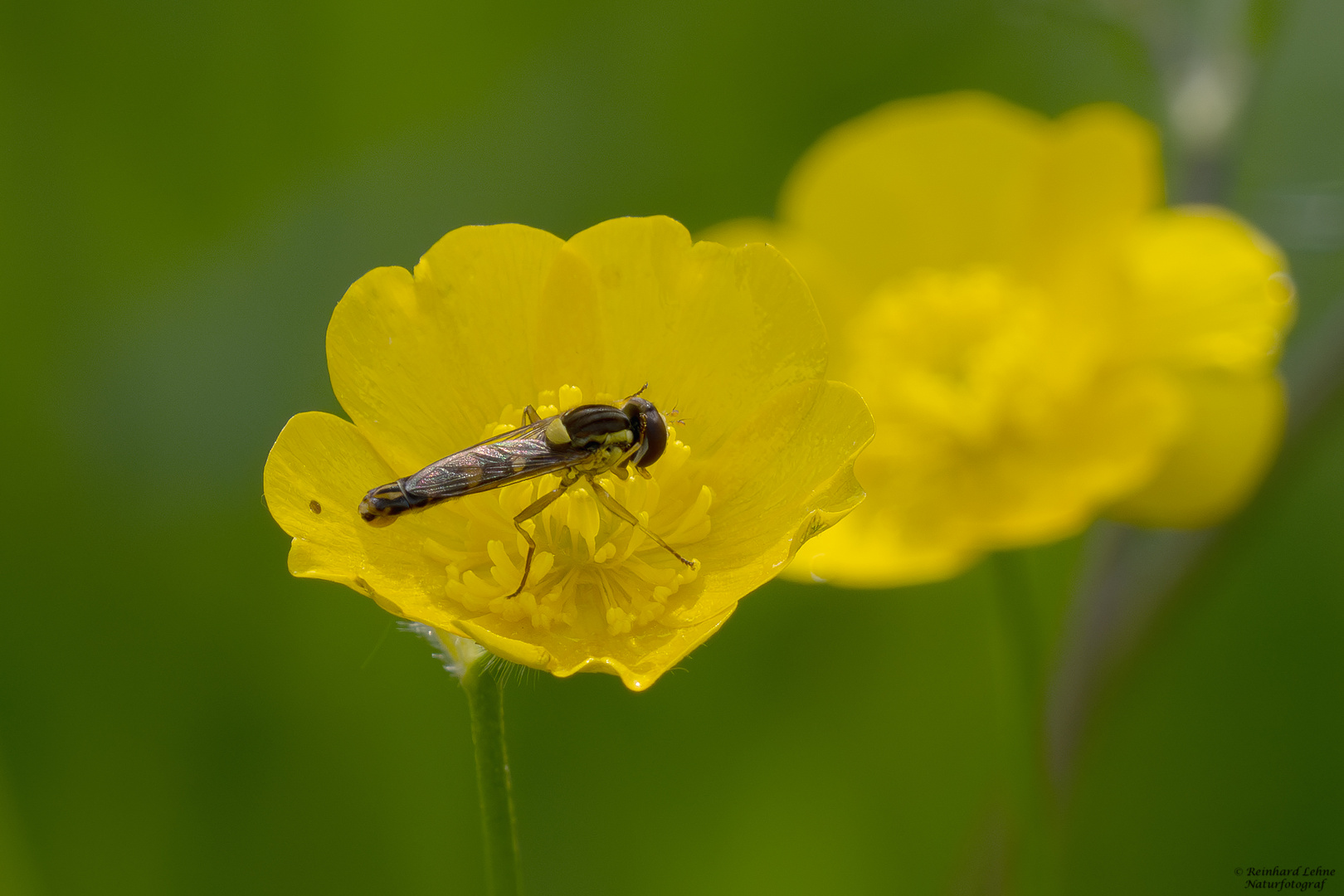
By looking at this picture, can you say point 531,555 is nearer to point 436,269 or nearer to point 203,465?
point 436,269

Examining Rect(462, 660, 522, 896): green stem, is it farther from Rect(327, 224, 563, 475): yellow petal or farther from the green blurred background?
the green blurred background

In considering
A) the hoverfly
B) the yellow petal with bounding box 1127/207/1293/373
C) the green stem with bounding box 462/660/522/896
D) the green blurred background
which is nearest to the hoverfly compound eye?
Result: the hoverfly

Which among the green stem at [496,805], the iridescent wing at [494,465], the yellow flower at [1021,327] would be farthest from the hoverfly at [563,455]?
the yellow flower at [1021,327]

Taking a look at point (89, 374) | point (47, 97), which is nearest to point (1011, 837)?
point (89, 374)

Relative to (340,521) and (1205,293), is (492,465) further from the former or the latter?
(1205,293)

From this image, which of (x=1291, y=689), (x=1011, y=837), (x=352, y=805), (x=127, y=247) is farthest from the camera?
(x=127, y=247)

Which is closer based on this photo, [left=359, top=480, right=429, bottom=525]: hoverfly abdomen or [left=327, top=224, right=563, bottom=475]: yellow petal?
[left=359, top=480, right=429, bottom=525]: hoverfly abdomen

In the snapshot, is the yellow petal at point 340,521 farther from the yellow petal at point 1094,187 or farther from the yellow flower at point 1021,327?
the yellow petal at point 1094,187
